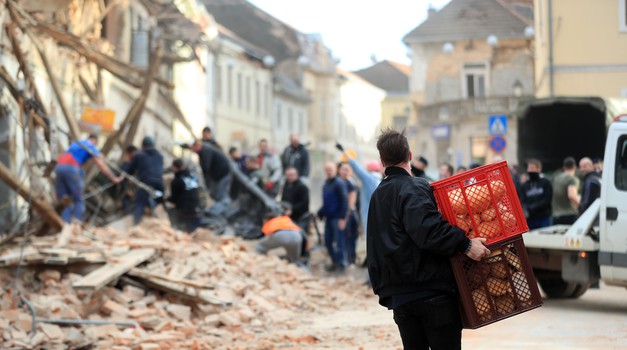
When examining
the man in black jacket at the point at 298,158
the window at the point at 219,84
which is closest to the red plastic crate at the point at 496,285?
the man in black jacket at the point at 298,158

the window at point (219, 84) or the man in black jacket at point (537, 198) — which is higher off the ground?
the window at point (219, 84)

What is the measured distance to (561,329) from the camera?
1278 cm

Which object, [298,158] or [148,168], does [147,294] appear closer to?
[148,168]

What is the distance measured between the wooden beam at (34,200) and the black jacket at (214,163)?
6599 mm

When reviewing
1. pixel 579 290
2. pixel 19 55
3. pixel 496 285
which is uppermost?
pixel 19 55

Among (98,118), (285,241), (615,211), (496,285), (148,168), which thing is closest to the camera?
(496,285)

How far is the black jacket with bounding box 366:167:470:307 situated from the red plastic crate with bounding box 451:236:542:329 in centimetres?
9

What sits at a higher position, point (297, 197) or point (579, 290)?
point (297, 197)

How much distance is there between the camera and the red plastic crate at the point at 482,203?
23.3 ft

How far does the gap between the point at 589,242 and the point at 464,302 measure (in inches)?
334

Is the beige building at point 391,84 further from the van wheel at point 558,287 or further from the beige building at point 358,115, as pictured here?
the van wheel at point 558,287

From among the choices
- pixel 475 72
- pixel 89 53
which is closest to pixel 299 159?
pixel 89 53

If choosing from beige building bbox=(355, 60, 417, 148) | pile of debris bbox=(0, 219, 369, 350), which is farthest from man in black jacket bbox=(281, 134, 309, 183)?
beige building bbox=(355, 60, 417, 148)

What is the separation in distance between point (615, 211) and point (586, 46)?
22.6 metres
